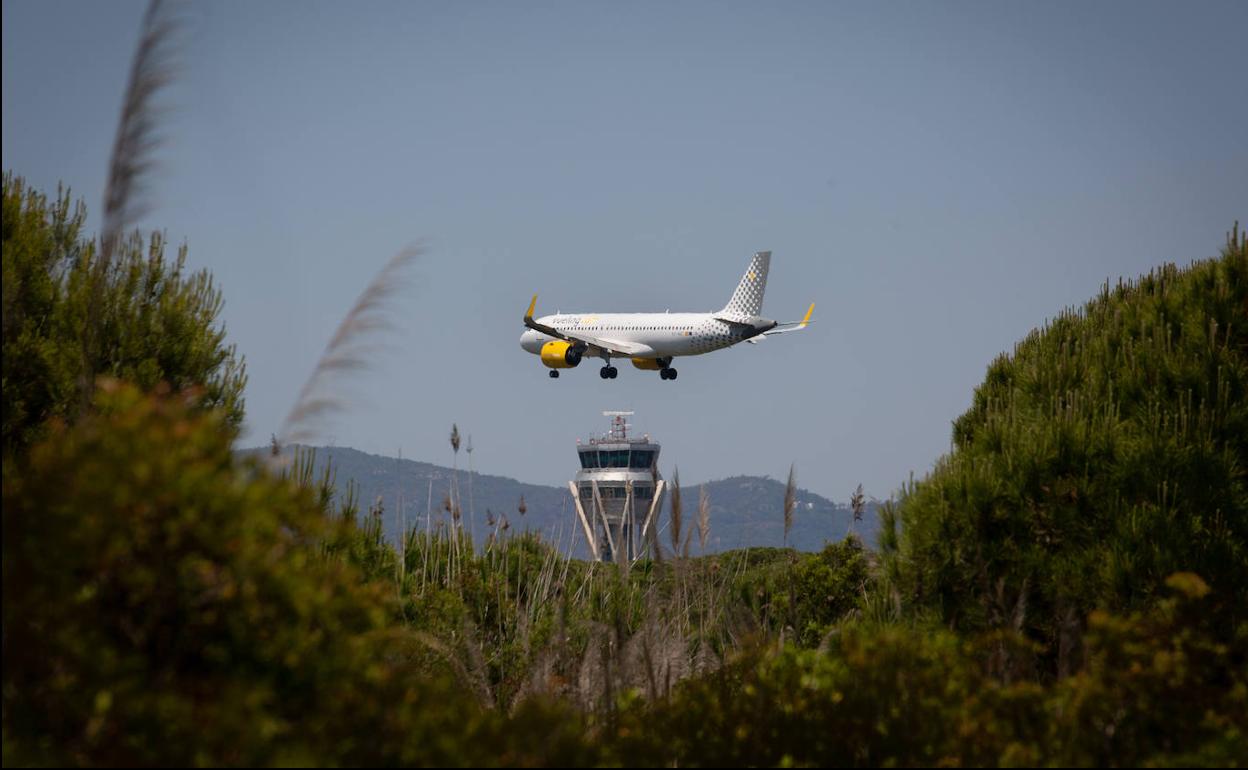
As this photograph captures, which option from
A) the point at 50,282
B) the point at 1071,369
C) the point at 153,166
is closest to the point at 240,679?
the point at 153,166

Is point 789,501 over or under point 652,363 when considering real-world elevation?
under

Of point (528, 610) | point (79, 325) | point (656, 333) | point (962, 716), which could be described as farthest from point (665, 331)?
point (962, 716)

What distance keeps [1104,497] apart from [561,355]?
4564 cm

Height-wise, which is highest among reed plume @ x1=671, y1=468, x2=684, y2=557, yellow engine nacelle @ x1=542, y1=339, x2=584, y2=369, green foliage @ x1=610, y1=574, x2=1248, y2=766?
yellow engine nacelle @ x1=542, y1=339, x2=584, y2=369

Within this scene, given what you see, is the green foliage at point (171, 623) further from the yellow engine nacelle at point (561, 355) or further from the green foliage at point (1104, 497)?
the yellow engine nacelle at point (561, 355)

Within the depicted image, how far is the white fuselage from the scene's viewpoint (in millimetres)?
55125

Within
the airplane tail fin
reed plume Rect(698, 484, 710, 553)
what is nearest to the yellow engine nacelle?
the airplane tail fin

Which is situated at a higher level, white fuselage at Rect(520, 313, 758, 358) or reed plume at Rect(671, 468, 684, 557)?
white fuselage at Rect(520, 313, 758, 358)

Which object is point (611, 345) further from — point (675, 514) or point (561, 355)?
point (675, 514)

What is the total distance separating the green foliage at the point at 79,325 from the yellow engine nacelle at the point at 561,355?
149 ft

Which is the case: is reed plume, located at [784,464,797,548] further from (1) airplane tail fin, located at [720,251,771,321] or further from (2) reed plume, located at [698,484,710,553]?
(1) airplane tail fin, located at [720,251,771,321]

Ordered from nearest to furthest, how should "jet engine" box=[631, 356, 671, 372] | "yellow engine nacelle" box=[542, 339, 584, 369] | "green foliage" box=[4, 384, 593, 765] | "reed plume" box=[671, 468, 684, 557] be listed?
"green foliage" box=[4, 384, 593, 765], "reed plume" box=[671, 468, 684, 557], "yellow engine nacelle" box=[542, 339, 584, 369], "jet engine" box=[631, 356, 671, 372]

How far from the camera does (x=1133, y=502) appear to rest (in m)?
9.80

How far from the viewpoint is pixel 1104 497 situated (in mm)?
9859
